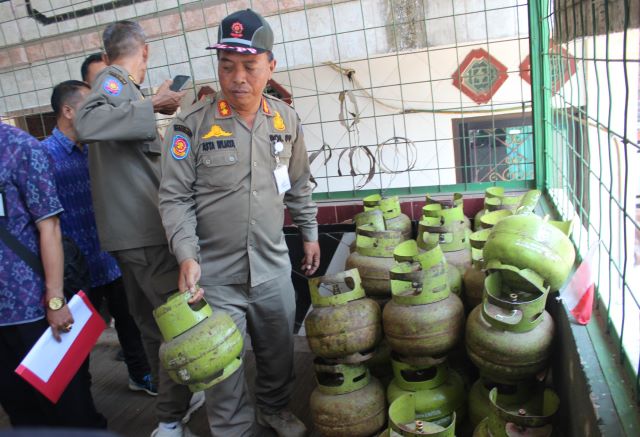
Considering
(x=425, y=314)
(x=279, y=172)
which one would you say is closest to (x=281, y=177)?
(x=279, y=172)

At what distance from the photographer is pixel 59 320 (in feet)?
6.51

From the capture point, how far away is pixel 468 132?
190 inches

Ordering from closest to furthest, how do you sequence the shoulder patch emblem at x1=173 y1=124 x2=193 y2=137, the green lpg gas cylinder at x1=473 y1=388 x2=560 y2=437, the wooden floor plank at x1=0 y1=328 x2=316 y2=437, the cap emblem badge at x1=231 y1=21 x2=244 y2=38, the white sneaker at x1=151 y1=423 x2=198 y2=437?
1. the green lpg gas cylinder at x1=473 y1=388 x2=560 y2=437
2. the cap emblem badge at x1=231 y1=21 x2=244 y2=38
3. the shoulder patch emblem at x1=173 y1=124 x2=193 y2=137
4. the white sneaker at x1=151 y1=423 x2=198 y2=437
5. the wooden floor plank at x1=0 y1=328 x2=316 y2=437

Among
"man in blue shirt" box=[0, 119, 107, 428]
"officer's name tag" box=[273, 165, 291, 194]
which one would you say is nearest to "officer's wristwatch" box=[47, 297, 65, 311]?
"man in blue shirt" box=[0, 119, 107, 428]

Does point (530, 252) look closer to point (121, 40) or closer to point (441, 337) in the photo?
point (441, 337)

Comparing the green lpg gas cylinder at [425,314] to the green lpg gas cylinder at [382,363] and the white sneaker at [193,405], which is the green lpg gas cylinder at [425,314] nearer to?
the green lpg gas cylinder at [382,363]

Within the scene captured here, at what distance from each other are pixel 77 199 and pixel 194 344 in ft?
4.13

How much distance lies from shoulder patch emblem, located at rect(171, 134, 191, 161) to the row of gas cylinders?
730 mm

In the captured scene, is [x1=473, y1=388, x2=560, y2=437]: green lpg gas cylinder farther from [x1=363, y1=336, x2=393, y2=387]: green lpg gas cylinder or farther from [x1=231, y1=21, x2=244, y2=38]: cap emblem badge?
[x1=231, y1=21, x2=244, y2=38]: cap emblem badge

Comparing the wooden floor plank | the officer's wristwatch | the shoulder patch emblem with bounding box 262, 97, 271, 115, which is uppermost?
the shoulder patch emblem with bounding box 262, 97, 271, 115

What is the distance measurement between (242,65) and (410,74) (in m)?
3.36

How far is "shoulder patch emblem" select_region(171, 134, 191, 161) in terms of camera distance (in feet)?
6.45

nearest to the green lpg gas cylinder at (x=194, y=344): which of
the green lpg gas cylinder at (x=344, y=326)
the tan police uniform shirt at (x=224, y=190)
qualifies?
the tan police uniform shirt at (x=224, y=190)

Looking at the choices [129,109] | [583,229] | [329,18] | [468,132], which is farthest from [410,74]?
[129,109]
